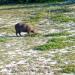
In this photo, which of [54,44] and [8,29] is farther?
[8,29]

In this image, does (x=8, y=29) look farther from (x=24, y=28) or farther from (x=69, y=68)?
(x=69, y=68)

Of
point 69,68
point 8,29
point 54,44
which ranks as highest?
point 69,68

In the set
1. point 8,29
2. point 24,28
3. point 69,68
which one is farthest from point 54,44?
point 8,29

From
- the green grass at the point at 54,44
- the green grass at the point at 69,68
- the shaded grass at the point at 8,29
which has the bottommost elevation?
the shaded grass at the point at 8,29

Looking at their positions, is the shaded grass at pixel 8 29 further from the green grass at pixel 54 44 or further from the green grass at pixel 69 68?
the green grass at pixel 69 68

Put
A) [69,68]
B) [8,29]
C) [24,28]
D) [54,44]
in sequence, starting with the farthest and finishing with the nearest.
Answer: [8,29]
[24,28]
[54,44]
[69,68]

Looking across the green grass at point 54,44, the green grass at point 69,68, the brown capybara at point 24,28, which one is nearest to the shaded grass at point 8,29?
the brown capybara at point 24,28

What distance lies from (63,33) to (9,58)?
4.78 metres

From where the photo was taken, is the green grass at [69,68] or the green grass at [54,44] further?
the green grass at [54,44]

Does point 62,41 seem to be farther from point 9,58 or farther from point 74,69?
point 74,69

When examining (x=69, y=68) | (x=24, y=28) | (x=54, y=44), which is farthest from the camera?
(x=24, y=28)

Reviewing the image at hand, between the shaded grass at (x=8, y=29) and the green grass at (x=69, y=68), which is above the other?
the green grass at (x=69, y=68)

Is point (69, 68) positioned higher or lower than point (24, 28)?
higher

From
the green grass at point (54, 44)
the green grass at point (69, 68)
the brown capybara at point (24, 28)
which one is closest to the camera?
the green grass at point (69, 68)
